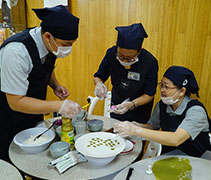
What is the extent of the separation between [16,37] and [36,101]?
0.44 meters

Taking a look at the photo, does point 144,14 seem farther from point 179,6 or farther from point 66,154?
point 66,154

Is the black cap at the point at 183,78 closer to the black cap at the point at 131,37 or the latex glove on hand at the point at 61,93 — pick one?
the black cap at the point at 131,37

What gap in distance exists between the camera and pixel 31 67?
129cm

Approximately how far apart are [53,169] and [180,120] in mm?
955

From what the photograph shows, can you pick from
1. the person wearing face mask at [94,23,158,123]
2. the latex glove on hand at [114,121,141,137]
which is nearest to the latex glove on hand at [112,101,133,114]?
the person wearing face mask at [94,23,158,123]

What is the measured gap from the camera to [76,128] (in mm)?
1447

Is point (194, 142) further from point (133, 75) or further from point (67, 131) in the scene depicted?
point (67, 131)

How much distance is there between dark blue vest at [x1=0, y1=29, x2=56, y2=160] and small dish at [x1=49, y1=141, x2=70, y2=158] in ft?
1.30

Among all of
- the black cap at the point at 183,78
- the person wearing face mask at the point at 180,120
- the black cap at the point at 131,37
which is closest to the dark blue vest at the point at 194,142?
the person wearing face mask at the point at 180,120

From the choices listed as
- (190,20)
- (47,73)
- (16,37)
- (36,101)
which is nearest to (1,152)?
(36,101)

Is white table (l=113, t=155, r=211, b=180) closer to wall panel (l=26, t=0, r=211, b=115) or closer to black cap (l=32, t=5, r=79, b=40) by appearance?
black cap (l=32, t=5, r=79, b=40)

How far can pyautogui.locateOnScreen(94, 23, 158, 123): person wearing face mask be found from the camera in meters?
1.59

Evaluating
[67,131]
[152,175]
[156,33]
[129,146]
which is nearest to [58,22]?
[67,131]

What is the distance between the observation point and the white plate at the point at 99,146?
1.17 meters
